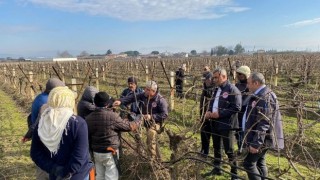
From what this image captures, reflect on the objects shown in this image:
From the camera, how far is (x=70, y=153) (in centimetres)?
285

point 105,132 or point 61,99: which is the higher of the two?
point 61,99

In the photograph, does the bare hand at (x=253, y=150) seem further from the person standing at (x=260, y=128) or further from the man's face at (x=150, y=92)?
the man's face at (x=150, y=92)

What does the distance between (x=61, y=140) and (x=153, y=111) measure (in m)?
2.51

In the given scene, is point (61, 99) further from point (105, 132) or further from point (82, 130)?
point (105, 132)

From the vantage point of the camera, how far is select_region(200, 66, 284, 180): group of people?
A: 363cm

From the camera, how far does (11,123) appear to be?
9.72 meters

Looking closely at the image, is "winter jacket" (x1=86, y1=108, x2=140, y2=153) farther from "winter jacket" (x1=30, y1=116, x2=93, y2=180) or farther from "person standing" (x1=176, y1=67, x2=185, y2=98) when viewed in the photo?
"person standing" (x1=176, y1=67, x2=185, y2=98)

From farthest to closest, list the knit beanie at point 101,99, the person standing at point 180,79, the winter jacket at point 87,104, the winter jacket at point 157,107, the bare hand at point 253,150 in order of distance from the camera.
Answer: the person standing at point 180,79
the winter jacket at point 157,107
the winter jacket at point 87,104
the knit beanie at point 101,99
the bare hand at point 253,150

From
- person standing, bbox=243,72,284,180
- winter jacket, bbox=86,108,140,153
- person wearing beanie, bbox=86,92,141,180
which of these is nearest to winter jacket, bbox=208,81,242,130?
person standing, bbox=243,72,284,180

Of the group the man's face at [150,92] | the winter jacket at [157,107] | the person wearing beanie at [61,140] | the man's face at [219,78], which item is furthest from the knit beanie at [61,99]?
the man's face at [219,78]

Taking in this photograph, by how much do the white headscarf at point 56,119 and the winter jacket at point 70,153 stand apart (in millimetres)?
41

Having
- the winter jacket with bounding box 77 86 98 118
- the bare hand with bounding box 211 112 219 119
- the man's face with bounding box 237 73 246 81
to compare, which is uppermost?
the man's face with bounding box 237 73 246 81

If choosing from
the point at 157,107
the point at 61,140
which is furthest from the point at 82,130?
the point at 157,107

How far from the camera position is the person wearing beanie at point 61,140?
275cm
